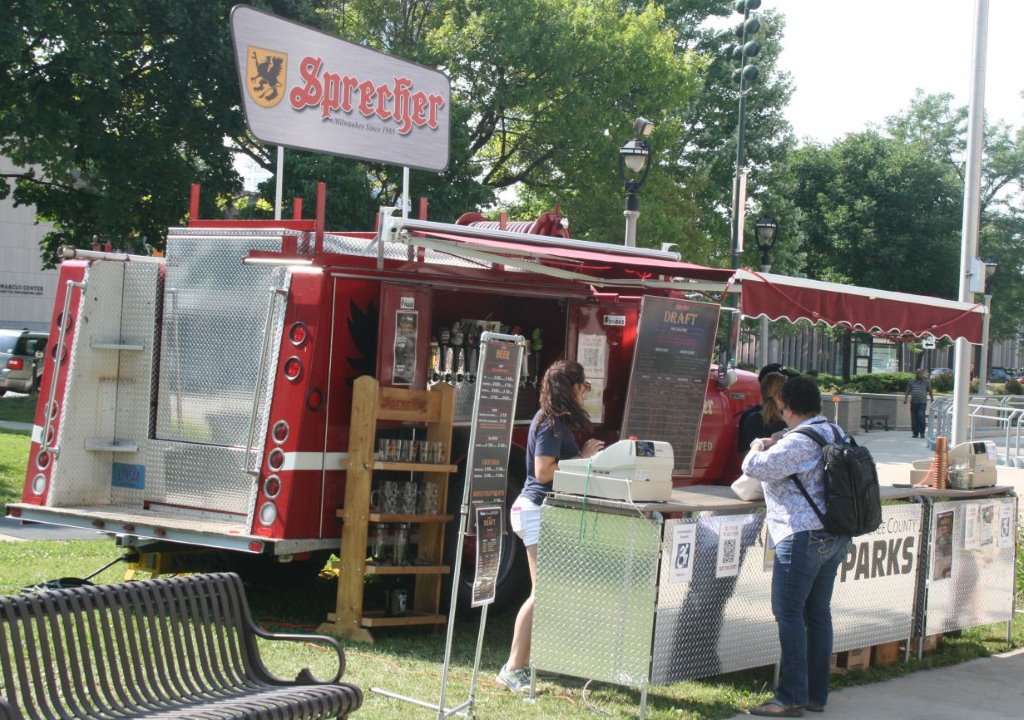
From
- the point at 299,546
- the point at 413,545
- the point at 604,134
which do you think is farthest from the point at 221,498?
the point at 604,134

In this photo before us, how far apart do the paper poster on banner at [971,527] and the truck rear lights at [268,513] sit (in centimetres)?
470

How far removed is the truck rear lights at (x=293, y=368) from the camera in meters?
7.99

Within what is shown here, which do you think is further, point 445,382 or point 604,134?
point 604,134

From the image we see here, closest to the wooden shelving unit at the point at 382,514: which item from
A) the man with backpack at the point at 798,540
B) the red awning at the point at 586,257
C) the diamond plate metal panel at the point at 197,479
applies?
the diamond plate metal panel at the point at 197,479

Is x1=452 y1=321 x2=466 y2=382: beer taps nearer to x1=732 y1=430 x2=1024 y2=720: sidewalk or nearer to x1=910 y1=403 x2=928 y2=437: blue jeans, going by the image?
x1=732 y1=430 x2=1024 y2=720: sidewalk

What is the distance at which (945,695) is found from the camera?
24.8 feet

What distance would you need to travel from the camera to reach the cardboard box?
7.96 metres

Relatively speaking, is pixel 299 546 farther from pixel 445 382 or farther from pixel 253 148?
pixel 253 148

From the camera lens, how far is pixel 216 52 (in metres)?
25.8

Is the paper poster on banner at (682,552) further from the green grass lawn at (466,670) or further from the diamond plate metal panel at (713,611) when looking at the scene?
the green grass lawn at (466,670)

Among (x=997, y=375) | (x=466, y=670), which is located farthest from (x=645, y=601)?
(x=997, y=375)

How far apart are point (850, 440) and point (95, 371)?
16.8 feet

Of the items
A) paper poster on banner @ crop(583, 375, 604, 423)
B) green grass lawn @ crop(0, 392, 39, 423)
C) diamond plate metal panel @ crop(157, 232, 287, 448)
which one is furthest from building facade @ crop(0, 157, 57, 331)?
paper poster on banner @ crop(583, 375, 604, 423)

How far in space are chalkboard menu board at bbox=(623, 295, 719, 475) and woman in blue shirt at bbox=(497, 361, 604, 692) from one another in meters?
2.67
